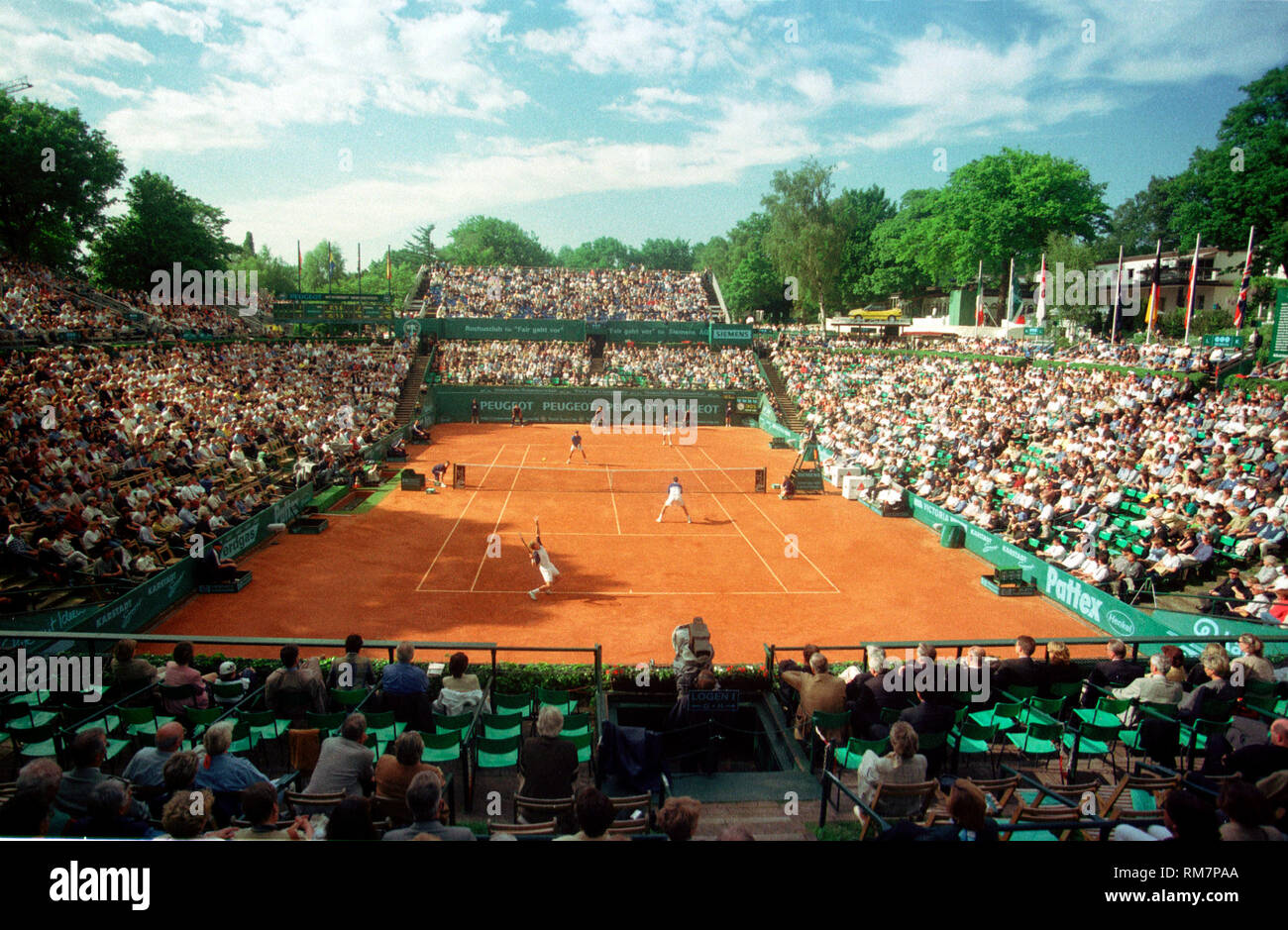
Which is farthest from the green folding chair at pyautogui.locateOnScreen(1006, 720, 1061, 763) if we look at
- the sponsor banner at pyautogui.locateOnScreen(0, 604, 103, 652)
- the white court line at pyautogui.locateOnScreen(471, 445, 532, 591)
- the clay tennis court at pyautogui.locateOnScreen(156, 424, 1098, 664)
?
the sponsor banner at pyautogui.locateOnScreen(0, 604, 103, 652)

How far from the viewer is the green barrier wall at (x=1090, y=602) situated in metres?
13.3

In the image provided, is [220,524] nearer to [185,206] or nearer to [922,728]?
[922,728]

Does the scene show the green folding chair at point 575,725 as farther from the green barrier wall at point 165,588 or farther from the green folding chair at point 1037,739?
the green barrier wall at point 165,588

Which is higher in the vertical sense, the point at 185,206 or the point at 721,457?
the point at 185,206

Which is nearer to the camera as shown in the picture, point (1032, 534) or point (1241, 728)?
point (1241, 728)

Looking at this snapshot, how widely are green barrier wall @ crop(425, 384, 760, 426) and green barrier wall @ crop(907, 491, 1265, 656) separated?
28723 millimetres

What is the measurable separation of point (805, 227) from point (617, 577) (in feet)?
181

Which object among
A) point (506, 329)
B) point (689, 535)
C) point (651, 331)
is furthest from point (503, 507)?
point (651, 331)

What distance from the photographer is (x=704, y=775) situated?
854 cm

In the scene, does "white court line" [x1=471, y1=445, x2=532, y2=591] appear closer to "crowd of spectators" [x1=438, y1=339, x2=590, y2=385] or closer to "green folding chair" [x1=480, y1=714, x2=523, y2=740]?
"green folding chair" [x1=480, y1=714, x2=523, y2=740]

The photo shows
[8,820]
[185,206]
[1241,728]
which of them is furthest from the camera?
[185,206]

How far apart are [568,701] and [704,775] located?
2129 mm

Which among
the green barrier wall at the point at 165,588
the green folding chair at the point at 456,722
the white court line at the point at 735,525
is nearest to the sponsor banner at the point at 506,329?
the white court line at the point at 735,525
